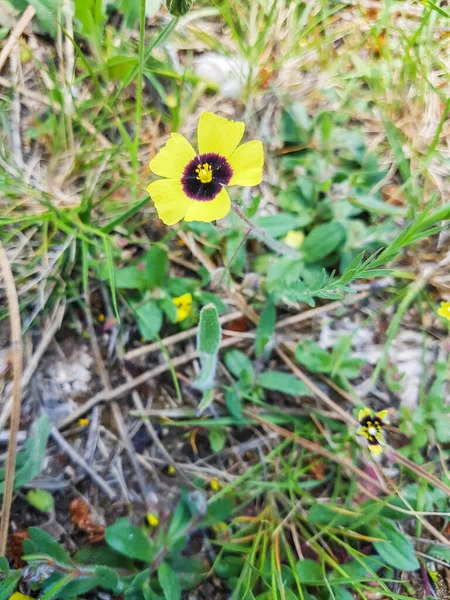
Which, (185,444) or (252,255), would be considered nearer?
(185,444)

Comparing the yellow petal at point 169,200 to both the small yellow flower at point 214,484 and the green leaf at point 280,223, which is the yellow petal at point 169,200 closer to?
the green leaf at point 280,223

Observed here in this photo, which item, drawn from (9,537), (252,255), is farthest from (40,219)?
(9,537)

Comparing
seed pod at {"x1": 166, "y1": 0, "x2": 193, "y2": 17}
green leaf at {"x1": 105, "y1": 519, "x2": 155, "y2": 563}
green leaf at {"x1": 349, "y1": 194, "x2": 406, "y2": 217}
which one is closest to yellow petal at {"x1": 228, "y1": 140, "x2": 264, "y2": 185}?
seed pod at {"x1": 166, "y1": 0, "x2": 193, "y2": 17}

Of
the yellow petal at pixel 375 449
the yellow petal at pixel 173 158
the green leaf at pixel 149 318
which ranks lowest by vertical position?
the yellow petal at pixel 375 449

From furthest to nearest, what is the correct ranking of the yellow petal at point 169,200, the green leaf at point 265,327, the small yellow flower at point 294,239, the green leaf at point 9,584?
the small yellow flower at point 294,239
the green leaf at point 265,327
the green leaf at point 9,584
the yellow petal at point 169,200

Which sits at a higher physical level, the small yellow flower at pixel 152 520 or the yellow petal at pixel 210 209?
the yellow petal at pixel 210 209

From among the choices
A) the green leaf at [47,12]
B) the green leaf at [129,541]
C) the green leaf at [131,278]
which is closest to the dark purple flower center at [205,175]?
the green leaf at [131,278]

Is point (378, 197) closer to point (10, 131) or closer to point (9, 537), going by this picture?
point (10, 131)
